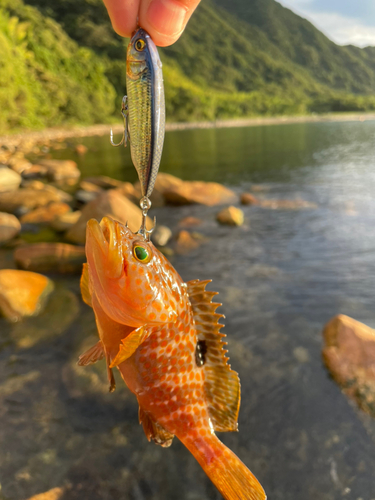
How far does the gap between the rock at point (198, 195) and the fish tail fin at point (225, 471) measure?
15212 mm

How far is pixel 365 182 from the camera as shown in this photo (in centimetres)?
2289

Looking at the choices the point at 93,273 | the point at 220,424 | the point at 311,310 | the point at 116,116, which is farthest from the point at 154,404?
the point at 116,116

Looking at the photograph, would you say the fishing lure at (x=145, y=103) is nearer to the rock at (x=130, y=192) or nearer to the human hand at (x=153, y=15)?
the human hand at (x=153, y=15)

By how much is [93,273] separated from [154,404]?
4.10 ft

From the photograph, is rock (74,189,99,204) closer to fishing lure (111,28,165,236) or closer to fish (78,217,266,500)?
fish (78,217,266,500)

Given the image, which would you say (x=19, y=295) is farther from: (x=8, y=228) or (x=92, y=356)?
(x=92, y=356)

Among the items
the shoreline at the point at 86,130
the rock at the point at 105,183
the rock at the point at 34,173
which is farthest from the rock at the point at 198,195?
the shoreline at the point at 86,130

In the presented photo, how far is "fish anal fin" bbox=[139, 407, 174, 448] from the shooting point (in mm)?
2604

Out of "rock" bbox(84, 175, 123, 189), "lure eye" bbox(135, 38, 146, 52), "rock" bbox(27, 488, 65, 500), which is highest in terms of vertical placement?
"rock" bbox(84, 175, 123, 189)

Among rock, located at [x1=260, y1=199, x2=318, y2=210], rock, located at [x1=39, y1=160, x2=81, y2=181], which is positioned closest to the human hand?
rock, located at [x1=260, y1=199, x2=318, y2=210]

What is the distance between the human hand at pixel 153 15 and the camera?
1842 mm

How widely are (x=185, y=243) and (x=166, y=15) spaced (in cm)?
1062

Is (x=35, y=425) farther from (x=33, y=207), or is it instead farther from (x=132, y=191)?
(x=132, y=191)

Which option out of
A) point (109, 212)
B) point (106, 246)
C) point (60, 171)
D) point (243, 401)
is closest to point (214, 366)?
point (106, 246)
